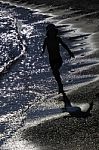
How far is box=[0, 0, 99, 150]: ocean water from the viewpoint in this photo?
37.6 ft

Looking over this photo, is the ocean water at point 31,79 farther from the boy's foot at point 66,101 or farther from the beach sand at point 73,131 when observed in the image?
the beach sand at point 73,131

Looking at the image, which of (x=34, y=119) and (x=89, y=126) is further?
(x=34, y=119)

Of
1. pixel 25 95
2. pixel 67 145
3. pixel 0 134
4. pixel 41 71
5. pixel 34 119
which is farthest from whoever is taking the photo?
pixel 41 71

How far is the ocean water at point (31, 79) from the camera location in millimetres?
11461

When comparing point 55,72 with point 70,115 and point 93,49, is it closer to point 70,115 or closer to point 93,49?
point 70,115

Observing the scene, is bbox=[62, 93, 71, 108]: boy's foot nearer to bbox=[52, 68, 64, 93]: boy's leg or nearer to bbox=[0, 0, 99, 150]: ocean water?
bbox=[0, 0, 99, 150]: ocean water

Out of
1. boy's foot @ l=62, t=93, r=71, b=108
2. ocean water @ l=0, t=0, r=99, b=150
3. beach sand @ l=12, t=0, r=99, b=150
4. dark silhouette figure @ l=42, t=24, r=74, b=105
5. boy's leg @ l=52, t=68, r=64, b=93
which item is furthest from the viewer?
boy's leg @ l=52, t=68, r=64, b=93

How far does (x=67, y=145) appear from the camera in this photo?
29.8ft

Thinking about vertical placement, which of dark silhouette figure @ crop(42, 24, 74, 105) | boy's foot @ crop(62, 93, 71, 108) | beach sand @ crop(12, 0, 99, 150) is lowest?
boy's foot @ crop(62, 93, 71, 108)

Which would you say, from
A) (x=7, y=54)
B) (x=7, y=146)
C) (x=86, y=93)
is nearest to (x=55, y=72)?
(x=86, y=93)

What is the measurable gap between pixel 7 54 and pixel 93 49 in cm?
663

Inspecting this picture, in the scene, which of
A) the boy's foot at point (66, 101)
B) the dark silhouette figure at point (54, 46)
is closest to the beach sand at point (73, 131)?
the boy's foot at point (66, 101)

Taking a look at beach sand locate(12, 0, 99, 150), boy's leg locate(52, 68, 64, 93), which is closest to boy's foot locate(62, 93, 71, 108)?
beach sand locate(12, 0, 99, 150)

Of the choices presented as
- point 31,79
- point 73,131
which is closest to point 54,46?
point 73,131
